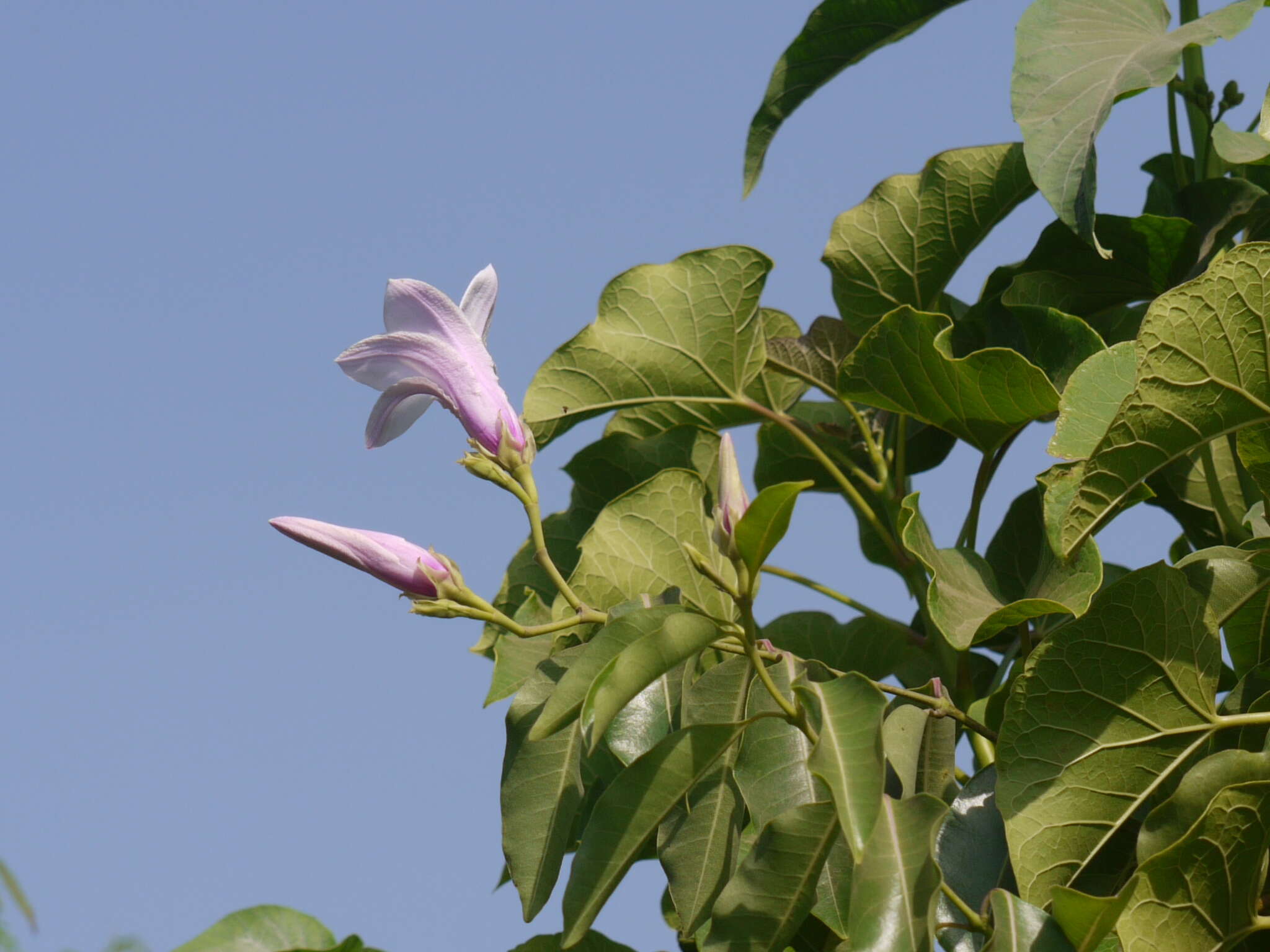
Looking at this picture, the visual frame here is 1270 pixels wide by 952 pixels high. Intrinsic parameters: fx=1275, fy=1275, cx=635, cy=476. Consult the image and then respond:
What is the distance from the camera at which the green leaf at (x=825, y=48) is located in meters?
1.74

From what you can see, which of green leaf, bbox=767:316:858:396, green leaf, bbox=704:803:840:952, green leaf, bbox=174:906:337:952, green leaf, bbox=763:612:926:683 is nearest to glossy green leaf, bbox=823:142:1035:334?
green leaf, bbox=767:316:858:396

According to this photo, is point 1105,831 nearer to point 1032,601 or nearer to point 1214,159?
point 1032,601

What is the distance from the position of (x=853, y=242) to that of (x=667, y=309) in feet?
0.83

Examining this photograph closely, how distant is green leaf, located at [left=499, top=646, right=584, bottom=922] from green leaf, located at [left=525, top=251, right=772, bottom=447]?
521 mm

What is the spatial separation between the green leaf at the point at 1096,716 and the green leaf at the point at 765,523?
0.24 m

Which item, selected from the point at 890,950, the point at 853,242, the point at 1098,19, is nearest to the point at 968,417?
the point at 853,242

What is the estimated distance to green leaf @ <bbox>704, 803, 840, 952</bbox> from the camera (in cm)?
101

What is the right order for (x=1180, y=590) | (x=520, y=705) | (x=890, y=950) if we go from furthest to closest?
1. (x=520, y=705)
2. (x=1180, y=590)
3. (x=890, y=950)

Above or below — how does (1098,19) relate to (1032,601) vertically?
above

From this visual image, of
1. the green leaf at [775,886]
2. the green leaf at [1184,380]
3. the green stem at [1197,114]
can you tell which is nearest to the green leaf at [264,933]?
the green leaf at [775,886]

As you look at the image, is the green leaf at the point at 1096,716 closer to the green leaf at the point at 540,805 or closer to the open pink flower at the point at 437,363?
the green leaf at the point at 540,805

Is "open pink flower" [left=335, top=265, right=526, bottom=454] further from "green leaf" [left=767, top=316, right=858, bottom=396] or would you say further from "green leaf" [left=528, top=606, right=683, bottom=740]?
"green leaf" [left=767, top=316, right=858, bottom=396]

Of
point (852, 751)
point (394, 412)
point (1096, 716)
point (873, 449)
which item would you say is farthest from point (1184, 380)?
point (394, 412)

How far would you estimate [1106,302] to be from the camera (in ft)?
5.34
